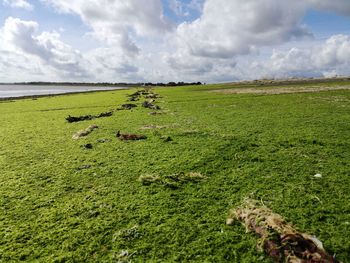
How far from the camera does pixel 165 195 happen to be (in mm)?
7613

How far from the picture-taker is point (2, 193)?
26.6 feet

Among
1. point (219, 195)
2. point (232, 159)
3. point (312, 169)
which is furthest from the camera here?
point (232, 159)

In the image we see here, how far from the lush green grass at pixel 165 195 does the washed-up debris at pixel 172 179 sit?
17 cm

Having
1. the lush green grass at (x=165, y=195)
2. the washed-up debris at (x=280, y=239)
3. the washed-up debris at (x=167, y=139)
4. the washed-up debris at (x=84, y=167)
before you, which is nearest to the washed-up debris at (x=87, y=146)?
the lush green grass at (x=165, y=195)

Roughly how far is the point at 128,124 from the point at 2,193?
11.7 m

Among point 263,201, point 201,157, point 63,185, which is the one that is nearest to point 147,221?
point 263,201

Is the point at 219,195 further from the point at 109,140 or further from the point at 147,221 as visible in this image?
the point at 109,140

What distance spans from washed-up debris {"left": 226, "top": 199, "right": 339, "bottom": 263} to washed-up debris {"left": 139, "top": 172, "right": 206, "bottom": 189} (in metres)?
2.47

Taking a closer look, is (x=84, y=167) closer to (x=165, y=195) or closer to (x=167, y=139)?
(x=165, y=195)

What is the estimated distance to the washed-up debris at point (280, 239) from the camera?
15.1 feet

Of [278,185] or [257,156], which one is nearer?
[278,185]

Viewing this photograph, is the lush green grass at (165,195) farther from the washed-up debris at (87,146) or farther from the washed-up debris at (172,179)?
the washed-up debris at (87,146)

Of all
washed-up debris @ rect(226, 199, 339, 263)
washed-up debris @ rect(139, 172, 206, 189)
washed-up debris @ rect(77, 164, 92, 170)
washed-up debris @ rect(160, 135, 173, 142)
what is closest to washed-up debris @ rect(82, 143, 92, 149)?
washed-up debris @ rect(77, 164, 92, 170)

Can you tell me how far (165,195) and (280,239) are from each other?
3.34 meters
